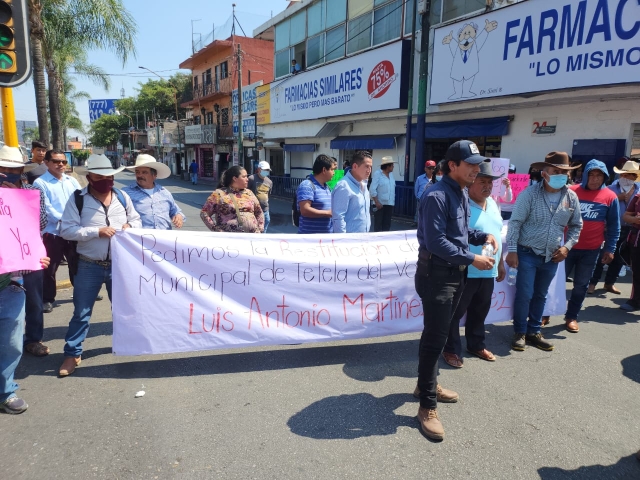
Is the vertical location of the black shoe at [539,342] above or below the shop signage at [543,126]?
below

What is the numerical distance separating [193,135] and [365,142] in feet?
93.6

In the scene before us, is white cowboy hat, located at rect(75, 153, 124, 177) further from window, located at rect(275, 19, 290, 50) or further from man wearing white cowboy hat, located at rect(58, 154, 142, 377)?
window, located at rect(275, 19, 290, 50)

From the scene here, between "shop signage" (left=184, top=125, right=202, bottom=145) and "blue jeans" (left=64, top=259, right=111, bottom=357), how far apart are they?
37772mm

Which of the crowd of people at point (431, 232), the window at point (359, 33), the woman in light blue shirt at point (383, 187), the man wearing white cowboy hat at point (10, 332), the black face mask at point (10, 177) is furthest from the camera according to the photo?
the window at point (359, 33)

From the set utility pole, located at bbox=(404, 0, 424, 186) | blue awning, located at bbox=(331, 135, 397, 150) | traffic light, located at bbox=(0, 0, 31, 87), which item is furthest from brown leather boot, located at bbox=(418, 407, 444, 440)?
blue awning, located at bbox=(331, 135, 397, 150)

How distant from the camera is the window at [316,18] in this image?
60.7 feet

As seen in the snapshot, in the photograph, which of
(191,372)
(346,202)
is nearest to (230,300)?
(191,372)

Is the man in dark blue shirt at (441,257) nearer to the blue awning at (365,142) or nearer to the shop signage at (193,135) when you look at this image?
the blue awning at (365,142)

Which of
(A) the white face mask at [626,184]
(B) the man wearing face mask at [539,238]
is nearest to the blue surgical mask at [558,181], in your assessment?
(B) the man wearing face mask at [539,238]

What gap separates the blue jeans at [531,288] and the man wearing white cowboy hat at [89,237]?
3.72 meters

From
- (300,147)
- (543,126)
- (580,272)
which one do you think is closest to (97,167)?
(580,272)

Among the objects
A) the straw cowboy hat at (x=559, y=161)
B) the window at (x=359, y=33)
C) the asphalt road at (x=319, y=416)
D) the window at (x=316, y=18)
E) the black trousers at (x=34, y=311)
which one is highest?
the window at (x=316, y=18)

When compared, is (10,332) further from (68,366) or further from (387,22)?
(387,22)

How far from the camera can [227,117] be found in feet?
121
